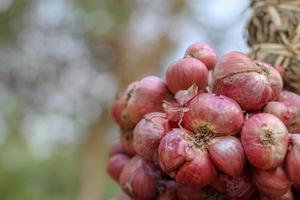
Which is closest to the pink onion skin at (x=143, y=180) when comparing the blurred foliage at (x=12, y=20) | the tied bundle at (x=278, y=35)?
the tied bundle at (x=278, y=35)

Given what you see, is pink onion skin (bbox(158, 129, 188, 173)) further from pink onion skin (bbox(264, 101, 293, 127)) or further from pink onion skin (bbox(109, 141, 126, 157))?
pink onion skin (bbox(109, 141, 126, 157))

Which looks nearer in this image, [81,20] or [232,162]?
[232,162]

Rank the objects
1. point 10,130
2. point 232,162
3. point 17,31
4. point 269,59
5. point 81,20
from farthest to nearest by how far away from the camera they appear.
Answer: point 10,130
point 17,31
point 81,20
point 269,59
point 232,162

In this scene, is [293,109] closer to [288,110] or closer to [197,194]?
[288,110]

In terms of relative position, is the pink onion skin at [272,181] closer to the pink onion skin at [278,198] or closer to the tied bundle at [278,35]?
the pink onion skin at [278,198]

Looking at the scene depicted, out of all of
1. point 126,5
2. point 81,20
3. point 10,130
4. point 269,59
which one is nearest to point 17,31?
point 81,20

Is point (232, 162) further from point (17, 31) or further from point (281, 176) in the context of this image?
point (17, 31)

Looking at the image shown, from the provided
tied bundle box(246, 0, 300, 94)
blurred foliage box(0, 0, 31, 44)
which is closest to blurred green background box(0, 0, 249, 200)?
blurred foliage box(0, 0, 31, 44)
